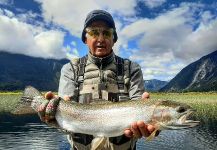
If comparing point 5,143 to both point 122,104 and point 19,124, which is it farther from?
point 122,104

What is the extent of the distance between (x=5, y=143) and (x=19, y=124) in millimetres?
15791

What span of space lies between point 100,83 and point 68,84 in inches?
24.3

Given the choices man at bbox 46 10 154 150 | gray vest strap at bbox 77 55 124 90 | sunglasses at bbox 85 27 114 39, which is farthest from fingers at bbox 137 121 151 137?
sunglasses at bbox 85 27 114 39

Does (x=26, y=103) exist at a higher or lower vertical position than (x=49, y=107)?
higher

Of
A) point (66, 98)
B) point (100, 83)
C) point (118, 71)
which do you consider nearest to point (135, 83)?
point (118, 71)

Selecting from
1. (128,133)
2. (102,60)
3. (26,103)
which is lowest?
(128,133)

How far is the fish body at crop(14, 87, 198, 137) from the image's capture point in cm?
601

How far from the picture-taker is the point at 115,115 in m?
6.36

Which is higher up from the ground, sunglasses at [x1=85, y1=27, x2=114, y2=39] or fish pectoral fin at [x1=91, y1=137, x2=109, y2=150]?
sunglasses at [x1=85, y1=27, x2=114, y2=39]

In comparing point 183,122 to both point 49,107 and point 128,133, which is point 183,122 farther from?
point 49,107

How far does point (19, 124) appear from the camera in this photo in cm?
5384

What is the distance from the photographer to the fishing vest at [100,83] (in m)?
6.99

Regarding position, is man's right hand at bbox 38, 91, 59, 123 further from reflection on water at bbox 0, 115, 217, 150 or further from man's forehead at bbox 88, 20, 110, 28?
reflection on water at bbox 0, 115, 217, 150

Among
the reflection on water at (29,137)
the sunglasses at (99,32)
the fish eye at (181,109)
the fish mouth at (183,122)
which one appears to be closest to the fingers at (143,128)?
the fish mouth at (183,122)
